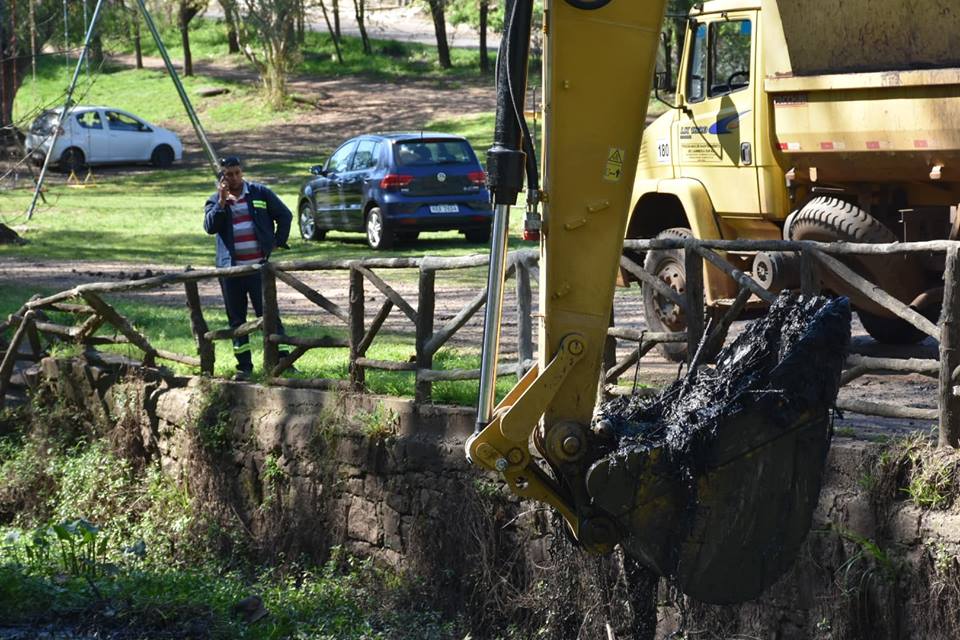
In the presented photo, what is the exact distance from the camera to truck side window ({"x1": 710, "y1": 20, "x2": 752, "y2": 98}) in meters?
10.4

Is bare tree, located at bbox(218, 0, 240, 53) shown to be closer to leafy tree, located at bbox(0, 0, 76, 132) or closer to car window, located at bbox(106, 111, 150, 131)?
car window, located at bbox(106, 111, 150, 131)

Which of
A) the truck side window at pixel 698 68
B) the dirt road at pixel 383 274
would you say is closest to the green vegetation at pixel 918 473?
the dirt road at pixel 383 274

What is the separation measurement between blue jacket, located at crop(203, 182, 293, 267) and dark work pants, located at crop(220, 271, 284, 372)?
0.55 feet

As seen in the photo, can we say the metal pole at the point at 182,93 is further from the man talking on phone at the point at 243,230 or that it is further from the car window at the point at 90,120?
the car window at the point at 90,120

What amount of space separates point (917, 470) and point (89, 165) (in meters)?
29.0

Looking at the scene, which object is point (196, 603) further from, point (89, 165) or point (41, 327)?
point (89, 165)

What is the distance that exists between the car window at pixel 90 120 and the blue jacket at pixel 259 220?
22.8 m

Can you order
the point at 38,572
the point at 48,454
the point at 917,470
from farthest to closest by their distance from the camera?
the point at 48,454 → the point at 38,572 → the point at 917,470

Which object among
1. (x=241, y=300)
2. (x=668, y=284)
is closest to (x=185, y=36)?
(x=241, y=300)

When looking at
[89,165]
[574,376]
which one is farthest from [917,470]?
[89,165]

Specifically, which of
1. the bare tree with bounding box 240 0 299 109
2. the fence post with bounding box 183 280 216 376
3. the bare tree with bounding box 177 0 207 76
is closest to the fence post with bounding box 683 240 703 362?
the fence post with bounding box 183 280 216 376

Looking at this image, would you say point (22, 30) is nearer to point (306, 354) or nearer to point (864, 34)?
point (306, 354)

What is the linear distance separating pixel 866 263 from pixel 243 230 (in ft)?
15.8

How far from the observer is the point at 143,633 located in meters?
8.34
